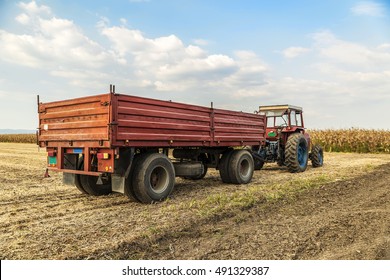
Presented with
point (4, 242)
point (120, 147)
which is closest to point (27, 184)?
point (120, 147)

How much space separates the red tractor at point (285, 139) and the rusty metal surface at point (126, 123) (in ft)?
11.9

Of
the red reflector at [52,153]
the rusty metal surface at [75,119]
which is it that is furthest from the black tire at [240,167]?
the red reflector at [52,153]

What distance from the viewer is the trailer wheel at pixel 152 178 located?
21.3 ft

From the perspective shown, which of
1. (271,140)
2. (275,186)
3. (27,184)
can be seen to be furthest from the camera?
(271,140)

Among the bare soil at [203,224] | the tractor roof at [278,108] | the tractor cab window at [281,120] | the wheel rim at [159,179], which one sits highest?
the tractor roof at [278,108]

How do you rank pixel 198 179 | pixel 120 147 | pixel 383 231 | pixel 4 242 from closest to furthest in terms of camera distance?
pixel 4 242
pixel 383 231
pixel 120 147
pixel 198 179

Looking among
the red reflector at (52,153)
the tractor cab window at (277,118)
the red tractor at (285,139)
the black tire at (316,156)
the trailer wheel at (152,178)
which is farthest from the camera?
the black tire at (316,156)

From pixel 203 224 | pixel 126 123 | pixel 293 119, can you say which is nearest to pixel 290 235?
pixel 203 224

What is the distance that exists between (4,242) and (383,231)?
5329 millimetres

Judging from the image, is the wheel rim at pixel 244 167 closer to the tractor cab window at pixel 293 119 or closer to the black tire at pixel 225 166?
the black tire at pixel 225 166

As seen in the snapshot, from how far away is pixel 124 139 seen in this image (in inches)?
246

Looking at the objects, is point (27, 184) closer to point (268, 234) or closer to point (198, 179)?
point (198, 179)

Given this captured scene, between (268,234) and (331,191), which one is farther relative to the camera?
(331,191)

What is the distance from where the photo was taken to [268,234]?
15.4ft
